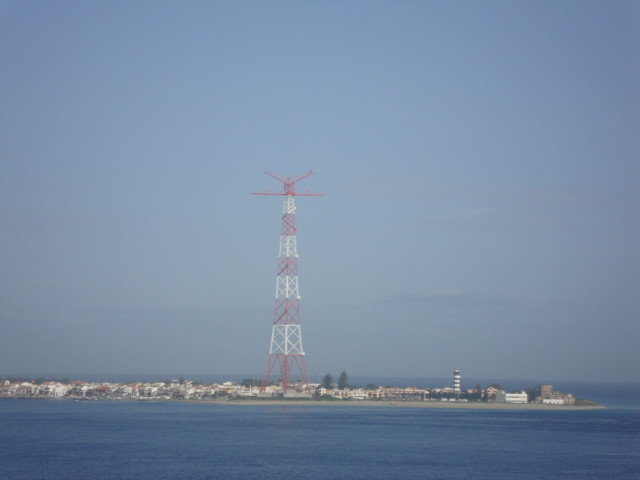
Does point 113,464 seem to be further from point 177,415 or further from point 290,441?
point 177,415

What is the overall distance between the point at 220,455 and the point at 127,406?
3595 centimetres

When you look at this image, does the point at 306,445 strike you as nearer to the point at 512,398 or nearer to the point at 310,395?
the point at 310,395

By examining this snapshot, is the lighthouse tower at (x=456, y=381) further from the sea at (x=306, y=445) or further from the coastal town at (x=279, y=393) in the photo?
the sea at (x=306, y=445)

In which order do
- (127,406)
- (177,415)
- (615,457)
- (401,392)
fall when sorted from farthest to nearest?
(401,392), (127,406), (177,415), (615,457)

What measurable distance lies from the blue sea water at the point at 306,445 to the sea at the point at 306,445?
0.17ft

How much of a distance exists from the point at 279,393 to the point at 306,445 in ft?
111

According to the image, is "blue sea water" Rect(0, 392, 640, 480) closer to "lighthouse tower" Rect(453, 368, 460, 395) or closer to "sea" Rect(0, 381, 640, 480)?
"sea" Rect(0, 381, 640, 480)

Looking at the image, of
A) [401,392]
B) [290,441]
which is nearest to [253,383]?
[401,392]

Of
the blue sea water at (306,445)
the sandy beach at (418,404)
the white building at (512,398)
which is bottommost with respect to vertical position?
the blue sea water at (306,445)

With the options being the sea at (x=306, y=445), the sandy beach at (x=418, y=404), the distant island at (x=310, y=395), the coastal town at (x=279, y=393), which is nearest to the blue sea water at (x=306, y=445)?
the sea at (x=306, y=445)

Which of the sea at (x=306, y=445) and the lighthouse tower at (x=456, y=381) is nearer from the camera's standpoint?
the sea at (x=306, y=445)

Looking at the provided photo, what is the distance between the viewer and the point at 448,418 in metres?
57.5

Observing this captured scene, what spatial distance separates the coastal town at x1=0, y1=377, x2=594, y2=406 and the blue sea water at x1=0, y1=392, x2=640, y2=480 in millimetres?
12889

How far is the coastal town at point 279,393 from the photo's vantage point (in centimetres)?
7306
